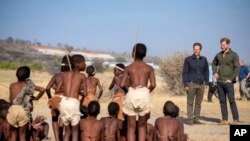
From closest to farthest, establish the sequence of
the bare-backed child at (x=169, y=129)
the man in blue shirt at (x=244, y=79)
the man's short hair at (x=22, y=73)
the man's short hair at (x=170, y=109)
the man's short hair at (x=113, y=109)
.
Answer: the bare-backed child at (x=169, y=129) < the man's short hair at (x=170, y=109) < the man's short hair at (x=22, y=73) < the man's short hair at (x=113, y=109) < the man in blue shirt at (x=244, y=79)

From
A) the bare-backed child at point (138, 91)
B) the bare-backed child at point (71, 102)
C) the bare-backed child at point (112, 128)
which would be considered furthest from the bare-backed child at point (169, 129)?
the bare-backed child at point (71, 102)

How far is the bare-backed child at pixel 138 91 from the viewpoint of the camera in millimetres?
7316

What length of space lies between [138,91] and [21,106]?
1.99 m

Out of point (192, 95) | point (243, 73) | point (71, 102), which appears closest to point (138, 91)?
point (71, 102)

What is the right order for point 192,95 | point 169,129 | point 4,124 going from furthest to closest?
point 192,95 → point 4,124 → point 169,129

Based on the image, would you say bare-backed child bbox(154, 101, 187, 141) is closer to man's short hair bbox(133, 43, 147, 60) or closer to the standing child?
man's short hair bbox(133, 43, 147, 60)

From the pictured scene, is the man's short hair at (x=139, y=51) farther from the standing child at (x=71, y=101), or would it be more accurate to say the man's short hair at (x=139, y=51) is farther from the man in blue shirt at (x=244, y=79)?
the man in blue shirt at (x=244, y=79)

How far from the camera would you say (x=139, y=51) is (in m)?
7.55

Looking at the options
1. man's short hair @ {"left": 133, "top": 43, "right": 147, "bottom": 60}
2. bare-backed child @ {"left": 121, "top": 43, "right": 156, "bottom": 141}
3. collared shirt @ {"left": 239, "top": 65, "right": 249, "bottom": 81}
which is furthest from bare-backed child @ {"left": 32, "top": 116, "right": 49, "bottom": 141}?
collared shirt @ {"left": 239, "top": 65, "right": 249, "bottom": 81}

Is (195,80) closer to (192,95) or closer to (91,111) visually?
(192,95)

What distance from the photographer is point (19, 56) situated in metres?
82.6

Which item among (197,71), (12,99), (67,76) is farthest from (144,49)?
(197,71)

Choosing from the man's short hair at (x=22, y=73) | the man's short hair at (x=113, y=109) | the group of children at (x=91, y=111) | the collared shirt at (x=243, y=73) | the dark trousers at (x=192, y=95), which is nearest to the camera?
the group of children at (x=91, y=111)

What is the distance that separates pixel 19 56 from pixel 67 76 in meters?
77.0
